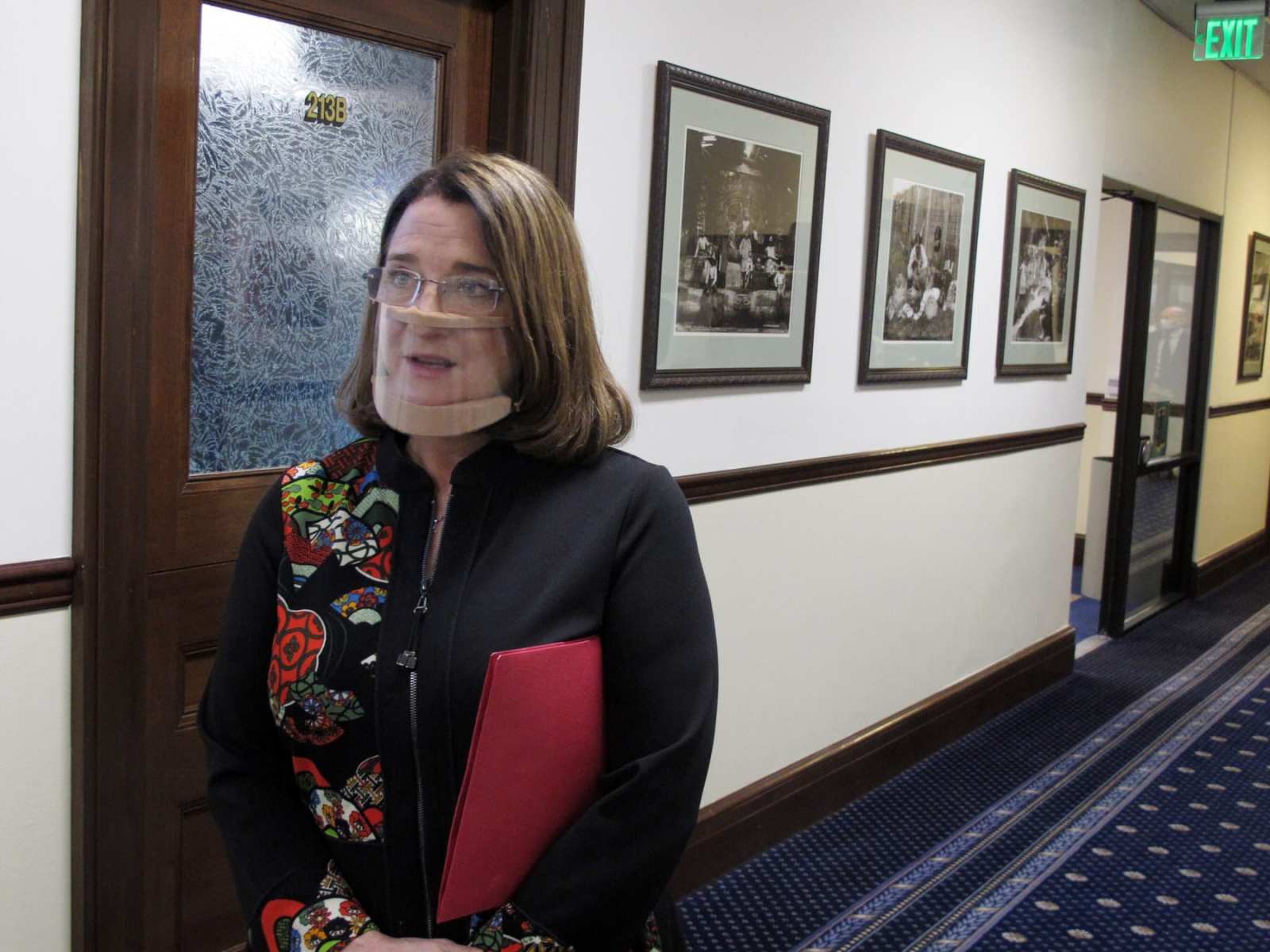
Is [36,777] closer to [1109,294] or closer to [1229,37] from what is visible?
[1229,37]

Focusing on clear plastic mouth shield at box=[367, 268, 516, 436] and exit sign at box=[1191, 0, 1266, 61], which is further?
exit sign at box=[1191, 0, 1266, 61]

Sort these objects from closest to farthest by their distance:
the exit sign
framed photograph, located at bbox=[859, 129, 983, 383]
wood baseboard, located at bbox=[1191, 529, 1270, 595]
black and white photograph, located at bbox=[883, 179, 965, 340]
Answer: framed photograph, located at bbox=[859, 129, 983, 383] → black and white photograph, located at bbox=[883, 179, 965, 340] → the exit sign → wood baseboard, located at bbox=[1191, 529, 1270, 595]

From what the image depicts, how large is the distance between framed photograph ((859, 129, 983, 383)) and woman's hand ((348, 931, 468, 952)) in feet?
8.70

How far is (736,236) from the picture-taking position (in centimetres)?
298

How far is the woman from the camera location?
122 centimetres

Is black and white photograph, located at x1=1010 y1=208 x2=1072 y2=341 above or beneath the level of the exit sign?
beneath

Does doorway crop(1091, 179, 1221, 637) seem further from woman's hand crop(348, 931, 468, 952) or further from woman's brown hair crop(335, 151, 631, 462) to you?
woman's hand crop(348, 931, 468, 952)

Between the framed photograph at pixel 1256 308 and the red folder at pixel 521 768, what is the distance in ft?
23.9

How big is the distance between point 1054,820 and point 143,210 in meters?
3.10

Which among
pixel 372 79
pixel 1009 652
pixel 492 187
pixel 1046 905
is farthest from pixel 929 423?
pixel 492 187

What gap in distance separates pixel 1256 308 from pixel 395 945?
7.81 metres

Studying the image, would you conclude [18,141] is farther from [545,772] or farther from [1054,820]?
[1054,820]

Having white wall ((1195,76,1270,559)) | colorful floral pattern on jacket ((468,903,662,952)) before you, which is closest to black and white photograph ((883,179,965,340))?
colorful floral pattern on jacket ((468,903,662,952))

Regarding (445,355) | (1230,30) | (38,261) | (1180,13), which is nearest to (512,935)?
(445,355)
